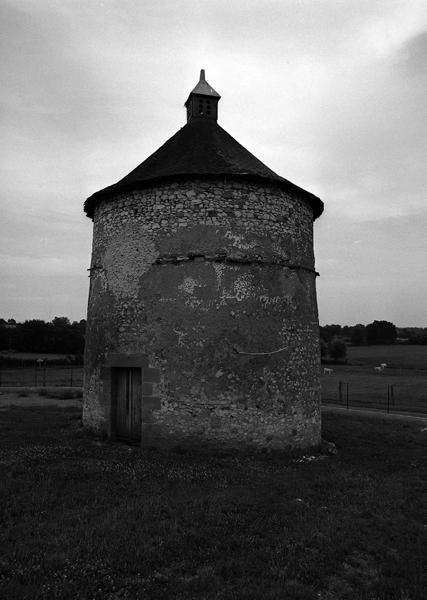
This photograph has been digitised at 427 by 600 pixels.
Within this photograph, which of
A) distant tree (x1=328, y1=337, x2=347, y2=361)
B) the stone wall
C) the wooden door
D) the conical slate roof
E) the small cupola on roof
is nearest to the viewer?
the stone wall

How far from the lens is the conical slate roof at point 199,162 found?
1093 cm

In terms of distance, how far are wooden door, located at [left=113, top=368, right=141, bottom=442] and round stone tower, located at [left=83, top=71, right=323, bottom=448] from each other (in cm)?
3

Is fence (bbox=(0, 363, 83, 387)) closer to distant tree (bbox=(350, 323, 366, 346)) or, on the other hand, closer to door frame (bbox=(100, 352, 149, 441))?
door frame (bbox=(100, 352, 149, 441))

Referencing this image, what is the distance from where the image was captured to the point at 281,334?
11125 mm

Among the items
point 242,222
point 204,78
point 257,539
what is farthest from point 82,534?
point 204,78

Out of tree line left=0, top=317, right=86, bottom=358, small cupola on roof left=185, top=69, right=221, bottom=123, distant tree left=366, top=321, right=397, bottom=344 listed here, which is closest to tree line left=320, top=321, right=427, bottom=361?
distant tree left=366, top=321, right=397, bottom=344

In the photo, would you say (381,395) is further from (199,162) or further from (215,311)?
(199,162)

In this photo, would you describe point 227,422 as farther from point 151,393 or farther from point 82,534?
point 82,534

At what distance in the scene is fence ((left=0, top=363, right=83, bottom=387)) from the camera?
34.7 meters

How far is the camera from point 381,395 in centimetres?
2936

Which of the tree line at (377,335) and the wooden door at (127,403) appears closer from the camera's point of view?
the wooden door at (127,403)

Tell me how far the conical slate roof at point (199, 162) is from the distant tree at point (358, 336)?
71.9m

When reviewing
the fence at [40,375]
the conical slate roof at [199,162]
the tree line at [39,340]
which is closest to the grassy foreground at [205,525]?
the conical slate roof at [199,162]

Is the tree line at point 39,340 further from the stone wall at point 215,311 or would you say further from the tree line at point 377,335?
the stone wall at point 215,311
